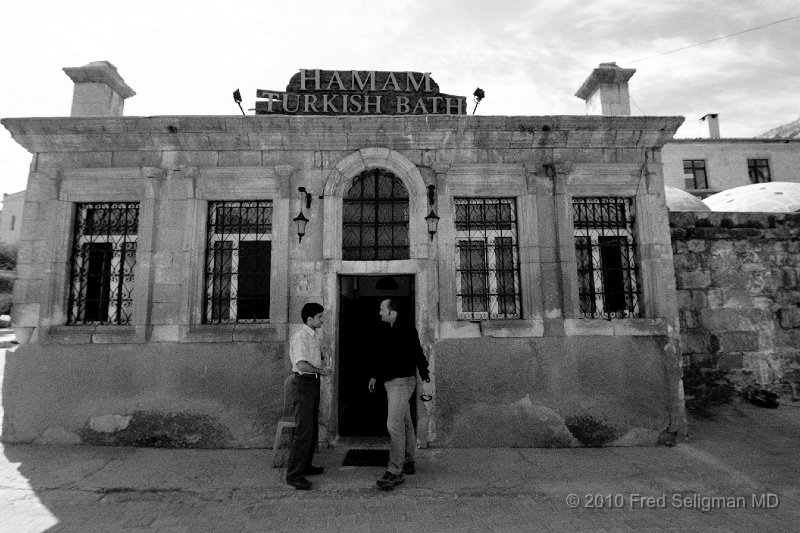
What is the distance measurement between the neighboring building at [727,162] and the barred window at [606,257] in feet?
69.5

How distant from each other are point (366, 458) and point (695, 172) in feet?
86.7

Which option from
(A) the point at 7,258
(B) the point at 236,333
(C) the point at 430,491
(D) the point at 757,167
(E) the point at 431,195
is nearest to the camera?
(C) the point at 430,491

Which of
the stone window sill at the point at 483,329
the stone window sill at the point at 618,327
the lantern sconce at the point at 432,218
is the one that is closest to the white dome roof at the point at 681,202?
the stone window sill at the point at 618,327

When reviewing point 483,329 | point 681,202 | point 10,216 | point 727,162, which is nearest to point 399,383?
point 483,329

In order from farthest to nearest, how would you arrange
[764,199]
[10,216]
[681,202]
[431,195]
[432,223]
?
1. [10,216]
2. [764,199]
3. [681,202]
4. [431,195]
5. [432,223]

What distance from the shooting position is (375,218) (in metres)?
5.88

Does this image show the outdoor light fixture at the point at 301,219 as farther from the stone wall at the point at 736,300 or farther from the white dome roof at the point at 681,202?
the white dome roof at the point at 681,202

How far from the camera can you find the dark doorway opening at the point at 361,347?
590 cm

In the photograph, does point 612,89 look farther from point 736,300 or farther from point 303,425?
point 303,425

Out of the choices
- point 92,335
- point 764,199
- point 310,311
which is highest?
point 764,199

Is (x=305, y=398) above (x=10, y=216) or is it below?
below

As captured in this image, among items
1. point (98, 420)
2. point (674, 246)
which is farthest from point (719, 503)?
point (98, 420)

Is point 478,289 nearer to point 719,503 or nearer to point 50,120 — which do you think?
point 719,503

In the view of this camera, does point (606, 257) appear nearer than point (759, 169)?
Yes
